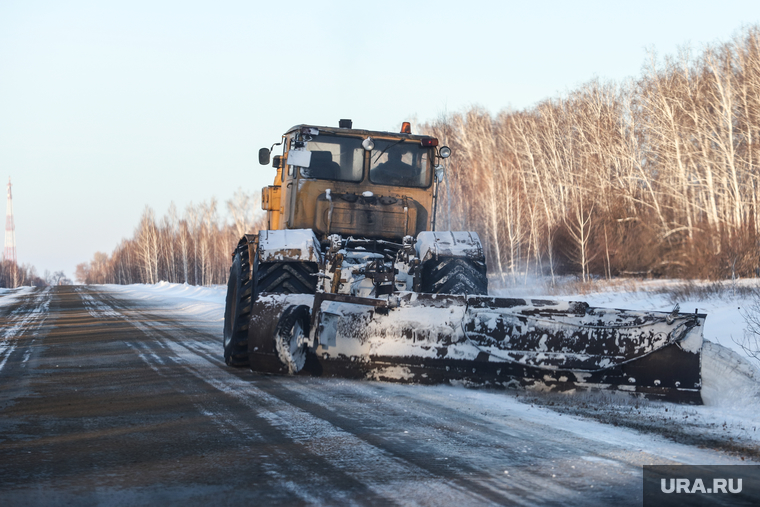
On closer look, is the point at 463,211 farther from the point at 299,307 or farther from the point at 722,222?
the point at 299,307

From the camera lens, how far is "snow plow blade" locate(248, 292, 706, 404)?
19.3 feet

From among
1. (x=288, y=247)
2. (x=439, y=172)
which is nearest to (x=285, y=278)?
(x=288, y=247)

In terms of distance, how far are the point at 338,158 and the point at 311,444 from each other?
545 cm

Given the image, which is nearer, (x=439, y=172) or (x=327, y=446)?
(x=327, y=446)

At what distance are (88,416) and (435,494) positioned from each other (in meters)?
2.87

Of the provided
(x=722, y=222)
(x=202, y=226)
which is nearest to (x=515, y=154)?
(x=722, y=222)

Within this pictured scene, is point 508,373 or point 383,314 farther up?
point 383,314

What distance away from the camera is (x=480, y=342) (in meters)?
6.28

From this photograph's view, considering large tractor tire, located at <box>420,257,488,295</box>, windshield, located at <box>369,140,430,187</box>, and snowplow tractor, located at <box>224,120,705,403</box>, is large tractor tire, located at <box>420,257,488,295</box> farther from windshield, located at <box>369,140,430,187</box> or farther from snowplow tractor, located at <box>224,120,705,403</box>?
windshield, located at <box>369,140,430,187</box>

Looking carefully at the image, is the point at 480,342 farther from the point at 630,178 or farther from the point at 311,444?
the point at 630,178

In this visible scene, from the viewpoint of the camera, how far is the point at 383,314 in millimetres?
6562

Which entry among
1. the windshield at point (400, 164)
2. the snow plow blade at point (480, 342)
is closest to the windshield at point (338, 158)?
the windshield at point (400, 164)

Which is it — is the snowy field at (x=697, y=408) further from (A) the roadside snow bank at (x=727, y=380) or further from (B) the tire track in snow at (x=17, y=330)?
(B) the tire track in snow at (x=17, y=330)

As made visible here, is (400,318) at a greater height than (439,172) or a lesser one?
lesser
